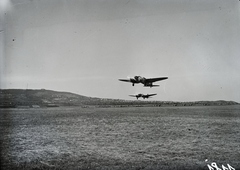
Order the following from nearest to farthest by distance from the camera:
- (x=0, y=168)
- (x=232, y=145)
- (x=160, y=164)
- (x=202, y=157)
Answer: (x=0, y=168), (x=160, y=164), (x=202, y=157), (x=232, y=145)

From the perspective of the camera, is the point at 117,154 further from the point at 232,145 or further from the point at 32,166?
the point at 232,145

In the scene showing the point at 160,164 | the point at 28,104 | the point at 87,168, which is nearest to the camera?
the point at 87,168

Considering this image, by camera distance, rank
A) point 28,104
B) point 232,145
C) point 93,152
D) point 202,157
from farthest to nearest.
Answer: point 28,104 < point 232,145 < point 93,152 < point 202,157

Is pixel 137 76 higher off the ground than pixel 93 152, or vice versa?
pixel 137 76

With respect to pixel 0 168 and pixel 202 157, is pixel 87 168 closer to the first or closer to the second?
pixel 0 168

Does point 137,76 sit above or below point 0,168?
above

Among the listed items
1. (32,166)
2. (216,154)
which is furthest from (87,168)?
(216,154)

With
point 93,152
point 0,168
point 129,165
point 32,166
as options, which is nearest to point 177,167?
point 129,165

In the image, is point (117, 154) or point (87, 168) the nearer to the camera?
point (87, 168)

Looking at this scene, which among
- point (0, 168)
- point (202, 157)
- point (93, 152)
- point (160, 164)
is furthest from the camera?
point (93, 152)
